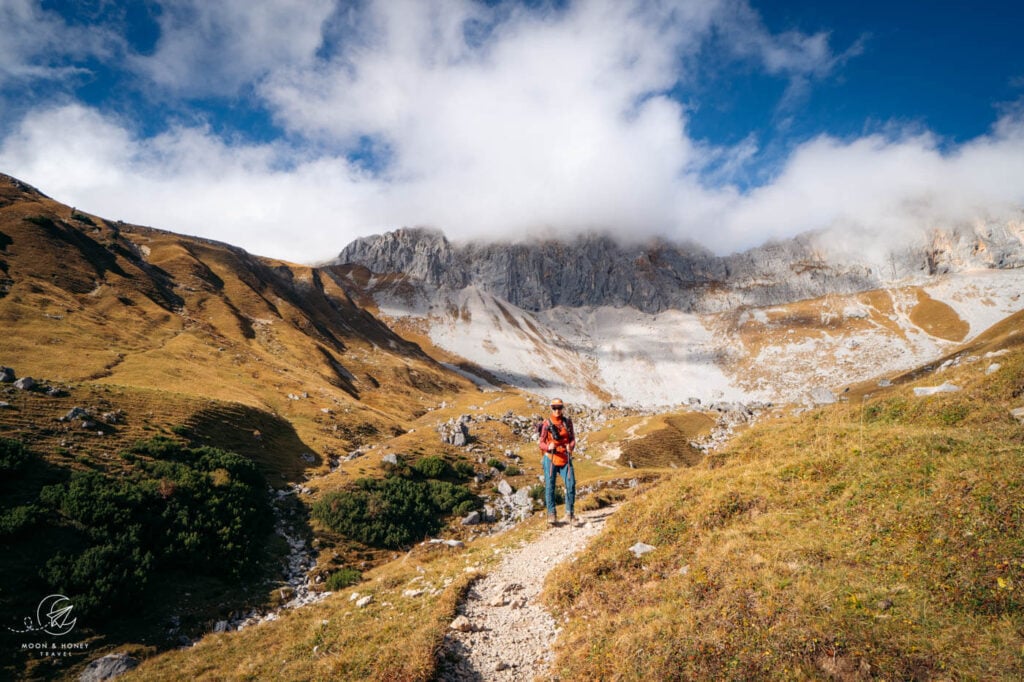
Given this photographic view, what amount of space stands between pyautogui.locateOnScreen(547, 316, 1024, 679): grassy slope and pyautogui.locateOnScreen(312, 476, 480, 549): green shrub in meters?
16.4

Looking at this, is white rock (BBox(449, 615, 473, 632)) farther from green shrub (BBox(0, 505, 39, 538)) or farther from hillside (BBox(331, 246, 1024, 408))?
hillside (BBox(331, 246, 1024, 408))

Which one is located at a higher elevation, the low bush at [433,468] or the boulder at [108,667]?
the low bush at [433,468]

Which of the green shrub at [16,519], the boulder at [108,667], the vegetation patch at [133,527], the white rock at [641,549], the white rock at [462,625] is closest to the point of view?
the white rock at [462,625]

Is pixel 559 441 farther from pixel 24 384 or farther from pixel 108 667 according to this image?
pixel 24 384

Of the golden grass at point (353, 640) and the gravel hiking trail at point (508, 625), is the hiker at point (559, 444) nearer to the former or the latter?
the gravel hiking trail at point (508, 625)

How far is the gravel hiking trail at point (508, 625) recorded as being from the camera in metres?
8.70

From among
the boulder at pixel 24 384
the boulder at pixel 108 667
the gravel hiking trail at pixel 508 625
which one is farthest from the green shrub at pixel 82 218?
the gravel hiking trail at pixel 508 625

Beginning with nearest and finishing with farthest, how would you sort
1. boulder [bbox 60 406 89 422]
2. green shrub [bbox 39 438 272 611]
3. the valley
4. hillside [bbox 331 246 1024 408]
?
1. the valley
2. green shrub [bbox 39 438 272 611]
3. boulder [bbox 60 406 89 422]
4. hillside [bbox 331 246 1024 408]

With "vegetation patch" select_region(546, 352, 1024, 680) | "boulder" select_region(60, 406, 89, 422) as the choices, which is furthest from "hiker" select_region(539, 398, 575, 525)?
"boulder" select_region(60, 406, 89, 422)

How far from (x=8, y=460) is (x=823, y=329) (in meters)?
214

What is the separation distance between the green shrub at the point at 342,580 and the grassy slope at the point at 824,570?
38.3 feet

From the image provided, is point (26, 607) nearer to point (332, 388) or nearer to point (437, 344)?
point (332, 388)

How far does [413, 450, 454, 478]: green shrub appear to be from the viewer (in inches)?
1293

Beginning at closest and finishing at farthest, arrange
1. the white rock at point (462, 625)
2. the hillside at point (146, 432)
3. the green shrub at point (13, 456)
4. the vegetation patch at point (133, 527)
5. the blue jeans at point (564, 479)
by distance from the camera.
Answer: the white rock at point (462, 625), the vegetation patch at point (133, 527), the hillside at point (146, 432), the blue jeans at point (564, 479), the green shrub at point (13, 456)
